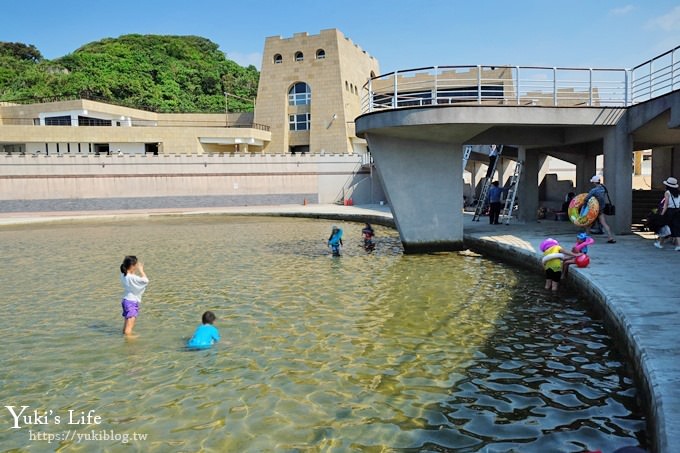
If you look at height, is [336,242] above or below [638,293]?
above

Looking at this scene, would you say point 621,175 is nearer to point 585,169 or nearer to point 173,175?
point 585,169

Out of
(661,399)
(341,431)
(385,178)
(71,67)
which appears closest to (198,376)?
(341,431)

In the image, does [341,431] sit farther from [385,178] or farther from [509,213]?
[509,213]

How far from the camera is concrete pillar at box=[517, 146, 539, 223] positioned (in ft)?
68.8

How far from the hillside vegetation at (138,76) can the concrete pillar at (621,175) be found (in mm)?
52252

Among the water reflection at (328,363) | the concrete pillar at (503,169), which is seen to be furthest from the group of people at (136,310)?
the concrete pillar at (503,169)

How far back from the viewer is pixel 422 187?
15.5m

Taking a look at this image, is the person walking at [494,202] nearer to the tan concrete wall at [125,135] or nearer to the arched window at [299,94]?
the tan concrete wall at [125,135]

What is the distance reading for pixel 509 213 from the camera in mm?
20469

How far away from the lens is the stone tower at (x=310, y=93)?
1991 inches

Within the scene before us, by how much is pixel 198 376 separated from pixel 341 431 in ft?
7.51

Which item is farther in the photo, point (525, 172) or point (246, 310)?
point (525, 172)

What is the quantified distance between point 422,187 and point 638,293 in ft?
26.0

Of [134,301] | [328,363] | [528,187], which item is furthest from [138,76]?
[328,363]
